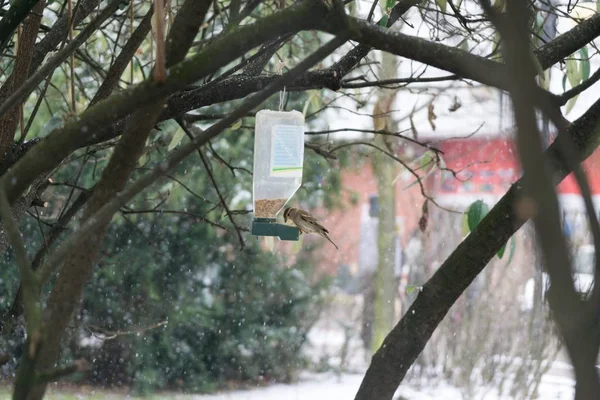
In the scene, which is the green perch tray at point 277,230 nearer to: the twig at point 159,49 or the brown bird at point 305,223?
the brown bird at point 305,223

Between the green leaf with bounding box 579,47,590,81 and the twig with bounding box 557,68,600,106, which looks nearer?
the twig with bounding box 557,68,600,106

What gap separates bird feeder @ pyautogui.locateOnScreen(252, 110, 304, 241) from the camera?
1.57 meters

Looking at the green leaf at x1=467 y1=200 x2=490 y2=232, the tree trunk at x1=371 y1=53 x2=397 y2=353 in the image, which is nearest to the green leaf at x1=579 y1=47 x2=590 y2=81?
the green leaf at x1=467 y1=200 x2=490 y2=232

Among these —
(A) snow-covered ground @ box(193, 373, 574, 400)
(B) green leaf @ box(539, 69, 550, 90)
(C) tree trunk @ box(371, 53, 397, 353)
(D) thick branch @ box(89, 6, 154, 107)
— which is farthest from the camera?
(C) tree trunk @ box(371, 53, 397, 353)

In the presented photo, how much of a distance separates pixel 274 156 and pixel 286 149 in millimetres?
28

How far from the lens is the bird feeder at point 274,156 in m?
1.57

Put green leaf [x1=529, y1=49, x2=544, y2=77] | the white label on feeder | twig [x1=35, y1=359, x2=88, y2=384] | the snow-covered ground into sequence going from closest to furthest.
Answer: green leaf [x1=529, y1=49, x2=544, y2=77] → twig [x1=35, y1=359, x2=88, y2=384] → the white label on feeder → the snow-covered ground

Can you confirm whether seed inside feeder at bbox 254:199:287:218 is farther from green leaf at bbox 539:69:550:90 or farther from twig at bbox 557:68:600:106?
twig at bbox 557:68:600:106

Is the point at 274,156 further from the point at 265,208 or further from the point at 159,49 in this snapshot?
the point at 159,49

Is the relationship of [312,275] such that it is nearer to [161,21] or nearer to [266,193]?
[266,193]

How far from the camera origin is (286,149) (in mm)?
1578

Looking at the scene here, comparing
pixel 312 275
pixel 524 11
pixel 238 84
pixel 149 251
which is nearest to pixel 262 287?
pixel 312 275

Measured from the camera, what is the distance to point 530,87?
323mm

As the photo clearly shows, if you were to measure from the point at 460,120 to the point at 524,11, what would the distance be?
3462 millimetres
